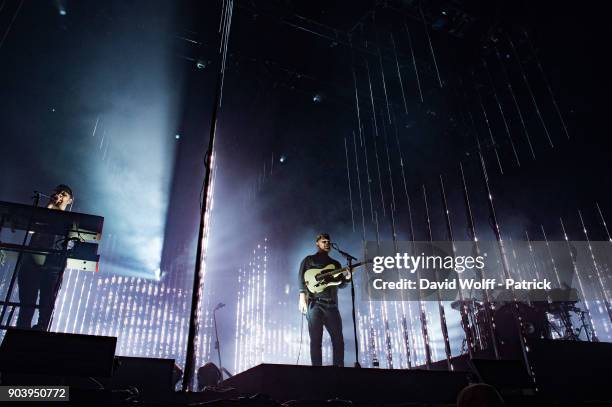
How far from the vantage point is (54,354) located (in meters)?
2.34

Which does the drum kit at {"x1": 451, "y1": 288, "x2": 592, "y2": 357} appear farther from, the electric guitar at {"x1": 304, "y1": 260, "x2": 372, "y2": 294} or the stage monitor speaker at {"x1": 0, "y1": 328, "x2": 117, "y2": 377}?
the stage monitor speaker at {"x1": 0, "y1": 328, "x2": 117, "y2": 377}

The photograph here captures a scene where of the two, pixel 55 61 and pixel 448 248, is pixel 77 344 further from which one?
pixel 448 248

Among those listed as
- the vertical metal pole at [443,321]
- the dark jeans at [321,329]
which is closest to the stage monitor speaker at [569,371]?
the dark jeans at [321,329]

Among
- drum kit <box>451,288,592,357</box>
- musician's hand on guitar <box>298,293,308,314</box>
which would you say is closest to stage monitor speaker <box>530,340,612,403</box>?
musician's hand on guitar <box>298,293,308,314</box>

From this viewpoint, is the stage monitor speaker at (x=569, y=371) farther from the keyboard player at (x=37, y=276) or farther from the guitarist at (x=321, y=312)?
the keyboard player at (x=37, y=276)

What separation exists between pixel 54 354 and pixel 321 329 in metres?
3.19

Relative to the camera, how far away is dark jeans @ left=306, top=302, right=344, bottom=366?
4662 mm

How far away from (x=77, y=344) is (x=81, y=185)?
8.89 m

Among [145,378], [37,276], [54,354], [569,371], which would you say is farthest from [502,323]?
[37,276]

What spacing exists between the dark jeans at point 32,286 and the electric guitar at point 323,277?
3143 millimetres

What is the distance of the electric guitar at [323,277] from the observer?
4938 mm

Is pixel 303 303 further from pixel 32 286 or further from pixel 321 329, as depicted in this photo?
pixel 32 286

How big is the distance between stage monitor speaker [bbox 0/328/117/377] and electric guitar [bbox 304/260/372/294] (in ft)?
9.69

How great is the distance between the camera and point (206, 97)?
9547 mm
